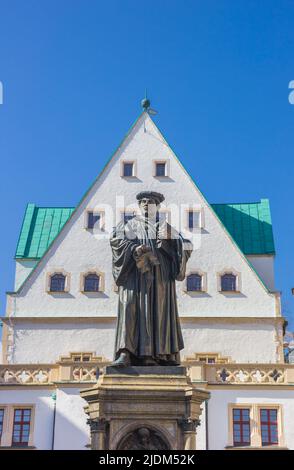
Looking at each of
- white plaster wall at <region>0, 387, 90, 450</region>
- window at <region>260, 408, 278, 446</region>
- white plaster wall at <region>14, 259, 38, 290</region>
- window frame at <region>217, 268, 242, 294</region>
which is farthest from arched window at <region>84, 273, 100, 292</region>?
window at <region>260, 408, 278, 446</region>

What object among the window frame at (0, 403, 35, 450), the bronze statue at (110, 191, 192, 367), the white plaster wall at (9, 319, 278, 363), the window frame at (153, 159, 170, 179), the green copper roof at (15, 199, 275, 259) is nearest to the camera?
the bronze statue at (110, 191, 192, 367)

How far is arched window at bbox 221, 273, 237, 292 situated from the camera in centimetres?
3403

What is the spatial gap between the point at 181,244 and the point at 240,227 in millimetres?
27750

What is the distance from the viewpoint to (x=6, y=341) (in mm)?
33531

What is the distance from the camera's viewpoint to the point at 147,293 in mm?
11344

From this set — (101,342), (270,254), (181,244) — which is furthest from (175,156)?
(181,244)

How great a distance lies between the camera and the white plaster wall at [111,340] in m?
32.8

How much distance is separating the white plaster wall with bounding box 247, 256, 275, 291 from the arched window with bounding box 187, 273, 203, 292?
3.94 m

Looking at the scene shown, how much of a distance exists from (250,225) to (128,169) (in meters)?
6.71

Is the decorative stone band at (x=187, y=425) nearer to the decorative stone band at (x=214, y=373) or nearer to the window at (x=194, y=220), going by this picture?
the decorative stone band at (x=214, y=373)

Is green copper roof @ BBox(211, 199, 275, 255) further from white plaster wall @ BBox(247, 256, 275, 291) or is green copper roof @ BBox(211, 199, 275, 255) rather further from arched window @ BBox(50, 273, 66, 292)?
arched window @ BBox(50, 273, 66, 292)

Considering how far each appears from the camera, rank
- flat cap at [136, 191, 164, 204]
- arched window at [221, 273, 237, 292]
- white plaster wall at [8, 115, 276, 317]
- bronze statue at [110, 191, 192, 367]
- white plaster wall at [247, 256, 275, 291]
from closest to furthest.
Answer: bronze statue at [110, 191, 192, 367], flat cap at [136, 191, 164, 204], white plaster wall at [8, 115, 276, 317], arched window at [221, 273, 237, 292], white plaster wall at [247, 256, 275, 291]

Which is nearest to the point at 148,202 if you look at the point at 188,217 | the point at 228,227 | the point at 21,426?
the point at 21,426

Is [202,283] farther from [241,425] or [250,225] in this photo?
[241,425]
